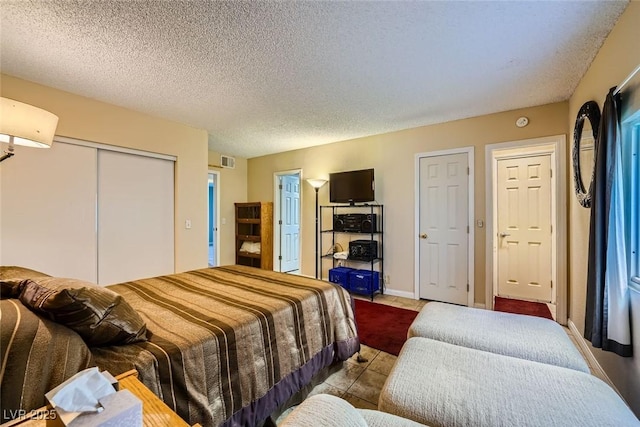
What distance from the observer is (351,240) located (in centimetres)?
440

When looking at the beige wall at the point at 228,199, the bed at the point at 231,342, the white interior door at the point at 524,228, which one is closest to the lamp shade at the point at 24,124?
the bed at the point at 231,342

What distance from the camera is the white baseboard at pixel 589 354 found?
1.88 m

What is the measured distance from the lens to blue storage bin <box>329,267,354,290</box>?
4012 millimetres

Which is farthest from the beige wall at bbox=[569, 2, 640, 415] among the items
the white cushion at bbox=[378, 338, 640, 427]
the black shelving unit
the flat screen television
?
the flat screen television

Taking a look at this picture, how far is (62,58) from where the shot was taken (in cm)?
209

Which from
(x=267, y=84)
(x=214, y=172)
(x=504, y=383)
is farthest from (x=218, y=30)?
(x=214, y=172)

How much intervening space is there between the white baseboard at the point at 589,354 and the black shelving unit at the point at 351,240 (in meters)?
2.10

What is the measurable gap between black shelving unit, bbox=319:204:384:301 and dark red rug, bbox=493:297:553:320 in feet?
5.21

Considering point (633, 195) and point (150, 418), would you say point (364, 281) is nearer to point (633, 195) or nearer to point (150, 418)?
point (633, 195)

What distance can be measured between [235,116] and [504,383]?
11.4 ft

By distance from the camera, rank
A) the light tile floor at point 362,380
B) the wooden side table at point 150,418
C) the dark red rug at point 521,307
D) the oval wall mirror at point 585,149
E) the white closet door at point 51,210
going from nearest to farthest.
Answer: the wooden side table at point 150,418, the light tile floor at point 362,380, the oval wall mirror at point 585,149, the white closet door at point 51,210, the dark red rug at point 521,307

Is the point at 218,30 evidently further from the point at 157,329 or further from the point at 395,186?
the point at 395,186

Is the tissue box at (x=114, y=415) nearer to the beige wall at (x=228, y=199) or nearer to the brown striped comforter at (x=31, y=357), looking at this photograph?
the brown striped comforter at (x=31, y=357)

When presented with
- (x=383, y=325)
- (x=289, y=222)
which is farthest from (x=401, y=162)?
(x=289, y=222)
